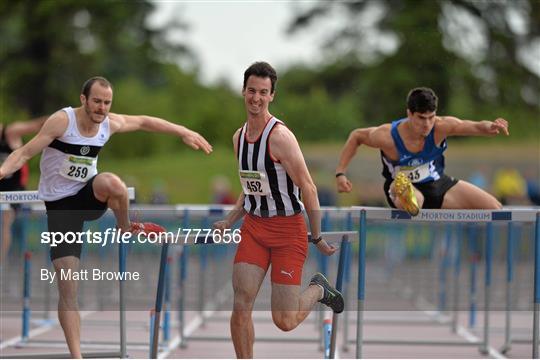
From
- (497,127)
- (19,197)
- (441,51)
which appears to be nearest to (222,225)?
(19,197)

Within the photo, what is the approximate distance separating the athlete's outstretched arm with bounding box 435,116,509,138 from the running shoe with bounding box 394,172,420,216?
721mm

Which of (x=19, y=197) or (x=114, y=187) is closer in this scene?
(x=114, y=187)

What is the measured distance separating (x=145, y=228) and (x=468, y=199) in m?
2.42

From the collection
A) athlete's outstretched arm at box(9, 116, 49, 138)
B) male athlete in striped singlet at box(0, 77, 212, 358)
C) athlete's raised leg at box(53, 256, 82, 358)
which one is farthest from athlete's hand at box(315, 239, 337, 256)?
athlete's outstretched arm at box(9, 116, 49, 138)

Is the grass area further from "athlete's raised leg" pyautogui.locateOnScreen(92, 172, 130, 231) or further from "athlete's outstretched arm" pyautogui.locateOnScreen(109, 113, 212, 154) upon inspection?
"athlete's raised leg" pyautogui.locateOnScreen(92, 172, 130, 231)

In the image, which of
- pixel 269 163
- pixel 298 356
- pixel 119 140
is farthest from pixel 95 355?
pixel 119 140

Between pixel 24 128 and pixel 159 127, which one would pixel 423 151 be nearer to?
pixel 159 127

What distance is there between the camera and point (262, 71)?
7.00 metres

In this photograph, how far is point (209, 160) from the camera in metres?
30.2

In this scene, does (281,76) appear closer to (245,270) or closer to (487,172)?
(487,172)

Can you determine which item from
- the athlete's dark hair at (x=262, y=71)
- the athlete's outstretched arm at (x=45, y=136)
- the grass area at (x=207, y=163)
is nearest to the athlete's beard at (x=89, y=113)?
the athlete's outstretched arm at (x=45, y=136)

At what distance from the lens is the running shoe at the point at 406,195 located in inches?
301

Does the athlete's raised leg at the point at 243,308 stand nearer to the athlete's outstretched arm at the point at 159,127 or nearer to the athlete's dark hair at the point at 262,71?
the athlete's dark hair at the point at 262,71

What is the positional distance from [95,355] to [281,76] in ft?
91.7
